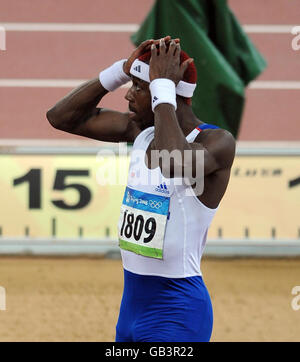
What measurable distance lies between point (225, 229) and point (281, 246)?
634 millimetres

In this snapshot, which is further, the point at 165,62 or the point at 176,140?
the point at 165,62

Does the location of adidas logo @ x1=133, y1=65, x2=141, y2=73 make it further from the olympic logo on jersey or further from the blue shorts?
the blue shorts

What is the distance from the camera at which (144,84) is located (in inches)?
116

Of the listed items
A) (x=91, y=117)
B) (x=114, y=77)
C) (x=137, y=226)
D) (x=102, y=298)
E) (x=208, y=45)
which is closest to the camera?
(x=137, y=226)

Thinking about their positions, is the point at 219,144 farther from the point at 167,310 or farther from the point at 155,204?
the point at 167,310

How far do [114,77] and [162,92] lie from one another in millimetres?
577

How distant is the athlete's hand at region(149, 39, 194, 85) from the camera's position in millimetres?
2816

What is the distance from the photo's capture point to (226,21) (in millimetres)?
7113

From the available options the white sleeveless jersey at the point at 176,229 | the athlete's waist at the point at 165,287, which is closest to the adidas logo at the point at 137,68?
the white sleeveless jersey at the point at 176,229

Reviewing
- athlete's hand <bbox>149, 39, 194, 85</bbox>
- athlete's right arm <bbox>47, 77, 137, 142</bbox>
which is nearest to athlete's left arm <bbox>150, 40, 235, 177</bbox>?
athlete's hand <bbox>149, 39, 194, 85</bbox>

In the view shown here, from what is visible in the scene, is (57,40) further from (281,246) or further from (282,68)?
(281,246)

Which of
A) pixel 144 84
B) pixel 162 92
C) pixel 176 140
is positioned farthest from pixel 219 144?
pixel 144 84

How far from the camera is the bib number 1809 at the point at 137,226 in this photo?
2855mm

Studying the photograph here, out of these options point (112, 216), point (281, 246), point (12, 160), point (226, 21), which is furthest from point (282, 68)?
point (12, 160)
